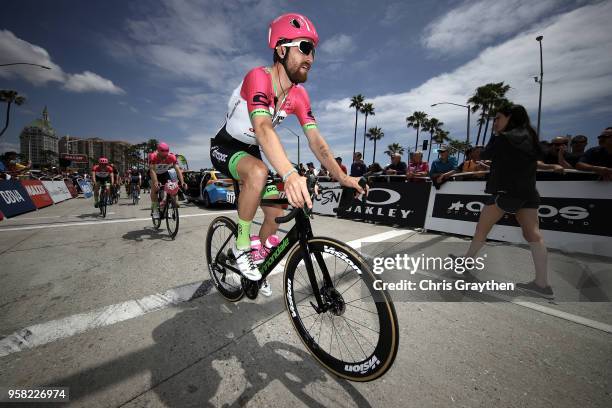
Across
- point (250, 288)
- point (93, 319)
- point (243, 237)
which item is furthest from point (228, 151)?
point (93, 319)

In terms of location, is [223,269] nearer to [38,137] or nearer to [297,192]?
[297,192]

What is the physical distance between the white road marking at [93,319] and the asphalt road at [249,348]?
0.01 metres

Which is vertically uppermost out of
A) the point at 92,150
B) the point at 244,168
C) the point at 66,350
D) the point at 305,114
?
the point at 92,150

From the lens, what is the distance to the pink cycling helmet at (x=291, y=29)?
1981mm

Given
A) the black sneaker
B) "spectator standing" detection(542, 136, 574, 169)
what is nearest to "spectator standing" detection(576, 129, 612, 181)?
"spectator standing" detection(542, 136, 574, 169)

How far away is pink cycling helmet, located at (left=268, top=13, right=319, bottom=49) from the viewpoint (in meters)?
1.98

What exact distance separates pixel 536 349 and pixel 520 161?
2083 millimetres

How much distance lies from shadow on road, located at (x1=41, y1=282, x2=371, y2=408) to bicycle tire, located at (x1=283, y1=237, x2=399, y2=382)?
0.46ft

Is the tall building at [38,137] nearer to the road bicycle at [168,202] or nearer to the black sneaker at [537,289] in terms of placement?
the road bicycle at [168,202]

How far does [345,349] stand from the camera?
190 cm

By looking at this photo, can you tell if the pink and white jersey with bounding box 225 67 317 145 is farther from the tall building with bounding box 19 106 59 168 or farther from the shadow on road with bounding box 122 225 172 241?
the tall building with bounding box 19 106 59 168

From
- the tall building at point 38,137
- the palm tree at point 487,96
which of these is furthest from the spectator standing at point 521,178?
the tall building at point 38,137

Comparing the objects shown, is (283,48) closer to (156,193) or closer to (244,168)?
(244,168)

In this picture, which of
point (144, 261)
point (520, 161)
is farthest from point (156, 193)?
point (520, 161)
